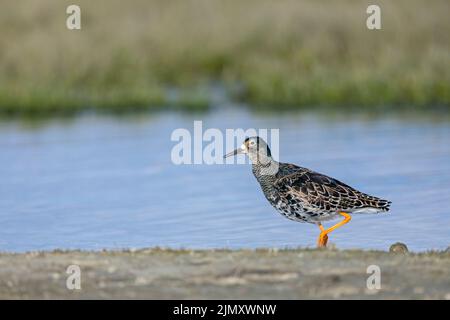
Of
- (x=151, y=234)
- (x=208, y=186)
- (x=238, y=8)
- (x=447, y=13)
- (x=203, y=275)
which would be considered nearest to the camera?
(x=203, y=275)

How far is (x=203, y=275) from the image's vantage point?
964 centimetres

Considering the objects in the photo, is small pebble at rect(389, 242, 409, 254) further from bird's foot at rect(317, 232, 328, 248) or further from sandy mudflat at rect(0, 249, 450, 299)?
bird's foot at rect(317, 232, 328, 248)

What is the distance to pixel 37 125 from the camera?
2386 cm

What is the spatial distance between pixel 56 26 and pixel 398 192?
14857 millimetres

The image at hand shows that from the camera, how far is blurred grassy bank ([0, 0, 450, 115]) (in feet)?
83.0

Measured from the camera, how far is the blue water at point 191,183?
12.9 meters

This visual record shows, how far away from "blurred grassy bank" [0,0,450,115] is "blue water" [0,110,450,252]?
1688mm

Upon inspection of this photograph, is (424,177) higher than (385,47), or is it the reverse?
(385,47)

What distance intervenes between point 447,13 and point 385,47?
8.32 feet

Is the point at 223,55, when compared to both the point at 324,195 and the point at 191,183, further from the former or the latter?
the point at 324,195

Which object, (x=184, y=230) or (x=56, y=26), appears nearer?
(x=184, y=230)

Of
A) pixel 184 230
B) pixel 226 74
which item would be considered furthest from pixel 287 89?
pixel 184 230
